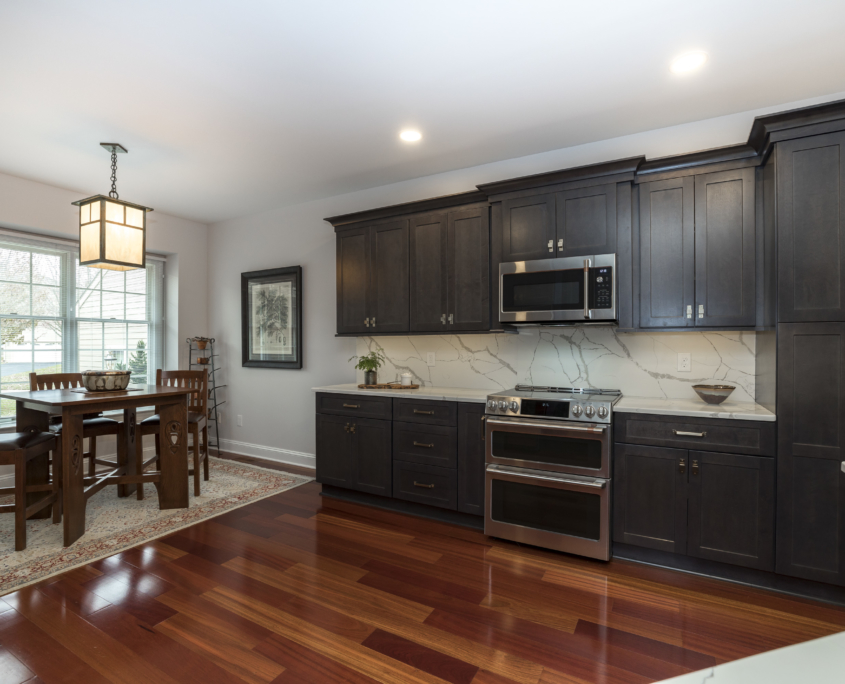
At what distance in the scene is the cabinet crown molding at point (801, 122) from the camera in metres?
2.25

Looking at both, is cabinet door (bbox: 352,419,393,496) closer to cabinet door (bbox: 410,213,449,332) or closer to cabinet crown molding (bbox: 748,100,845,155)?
cabinet door (bbox: 410,213,449,332)

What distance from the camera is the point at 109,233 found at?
3.15 m

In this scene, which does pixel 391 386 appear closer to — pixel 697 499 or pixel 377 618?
pixel 377 618

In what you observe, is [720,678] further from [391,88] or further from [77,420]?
[77,420]

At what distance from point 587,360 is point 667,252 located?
0.90 meters

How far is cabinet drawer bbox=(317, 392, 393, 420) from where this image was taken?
11.7ft

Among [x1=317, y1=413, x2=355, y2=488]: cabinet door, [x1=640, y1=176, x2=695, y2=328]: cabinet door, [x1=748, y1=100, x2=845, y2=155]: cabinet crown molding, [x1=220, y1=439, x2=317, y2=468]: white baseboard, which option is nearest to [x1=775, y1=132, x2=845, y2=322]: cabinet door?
[x1=748, y1=100, x2=845, y2=155]: cabinet crown molding

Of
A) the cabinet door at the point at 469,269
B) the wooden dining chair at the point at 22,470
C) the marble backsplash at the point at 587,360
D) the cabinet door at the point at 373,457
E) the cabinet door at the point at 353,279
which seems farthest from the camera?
the cabinet door at the point at 353,279

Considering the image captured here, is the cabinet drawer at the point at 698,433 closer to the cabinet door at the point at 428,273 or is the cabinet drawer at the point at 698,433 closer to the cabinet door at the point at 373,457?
the cabinet door at the point at 428,273

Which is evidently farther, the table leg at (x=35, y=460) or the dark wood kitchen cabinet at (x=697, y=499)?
the table leg at (x=35, y=460)

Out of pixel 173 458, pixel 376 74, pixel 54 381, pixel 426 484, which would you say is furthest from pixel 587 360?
pixel 54 381

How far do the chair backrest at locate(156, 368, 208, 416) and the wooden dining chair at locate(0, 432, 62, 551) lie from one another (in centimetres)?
120

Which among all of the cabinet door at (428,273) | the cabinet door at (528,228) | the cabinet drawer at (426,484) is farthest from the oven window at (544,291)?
the cabinet drawer at (426,484)

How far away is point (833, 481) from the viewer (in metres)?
2.26
